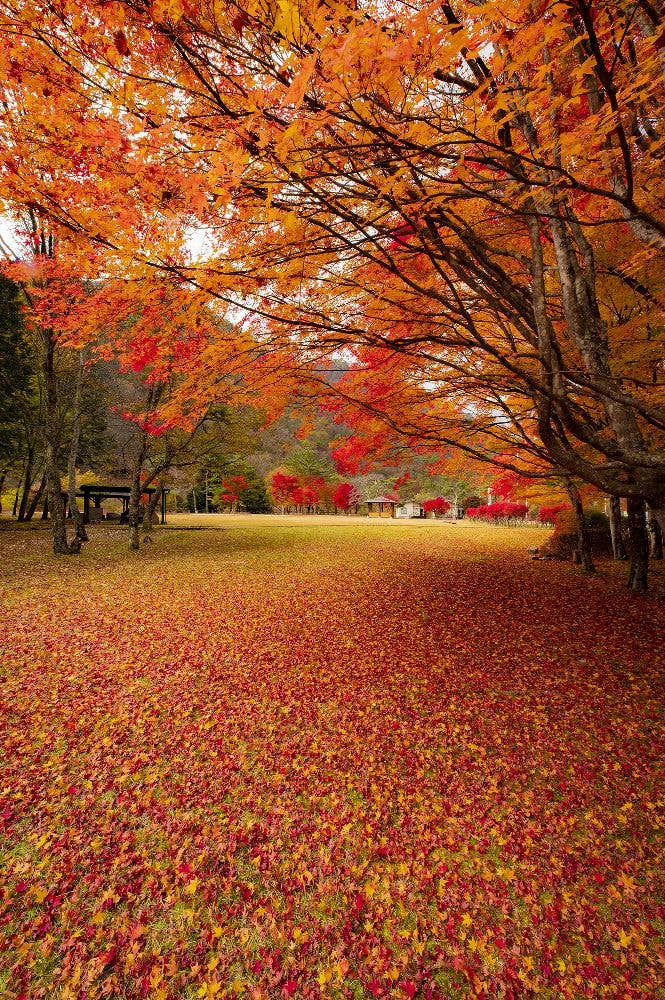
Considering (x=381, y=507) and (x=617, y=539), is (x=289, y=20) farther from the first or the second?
(x=381, y=507)

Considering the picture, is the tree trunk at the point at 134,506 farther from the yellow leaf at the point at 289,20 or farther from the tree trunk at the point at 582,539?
the yellow leaf at the point at 289,20

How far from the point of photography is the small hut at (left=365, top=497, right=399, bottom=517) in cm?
4450

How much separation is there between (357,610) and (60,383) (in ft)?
64.2

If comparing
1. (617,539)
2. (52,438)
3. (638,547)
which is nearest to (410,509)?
(617,539)

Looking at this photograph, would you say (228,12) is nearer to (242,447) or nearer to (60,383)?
(242,447)

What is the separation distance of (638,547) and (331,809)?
24.6ft

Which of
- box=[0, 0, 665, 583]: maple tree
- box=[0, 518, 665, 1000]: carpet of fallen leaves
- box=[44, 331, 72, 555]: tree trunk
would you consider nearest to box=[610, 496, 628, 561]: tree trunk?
box=[0, 518, 665, 1000]: carpet of fallen leaves

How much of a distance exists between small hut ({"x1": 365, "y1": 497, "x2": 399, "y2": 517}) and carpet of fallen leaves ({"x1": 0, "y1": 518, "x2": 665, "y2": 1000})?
38449mm

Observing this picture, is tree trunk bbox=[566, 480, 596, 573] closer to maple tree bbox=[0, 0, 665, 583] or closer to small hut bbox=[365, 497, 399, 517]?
maple tree bbox=[0, 0, 665, 583]

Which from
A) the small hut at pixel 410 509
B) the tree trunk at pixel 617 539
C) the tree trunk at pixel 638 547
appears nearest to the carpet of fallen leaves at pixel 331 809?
the tree trunk at pixel 638 547

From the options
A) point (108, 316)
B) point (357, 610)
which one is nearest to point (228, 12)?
point (108, 316)

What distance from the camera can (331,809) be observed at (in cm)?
271

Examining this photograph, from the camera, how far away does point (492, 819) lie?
8.59 feet

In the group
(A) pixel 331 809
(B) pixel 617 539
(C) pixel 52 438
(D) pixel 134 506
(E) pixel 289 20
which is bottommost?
(A) pixel 331 809
